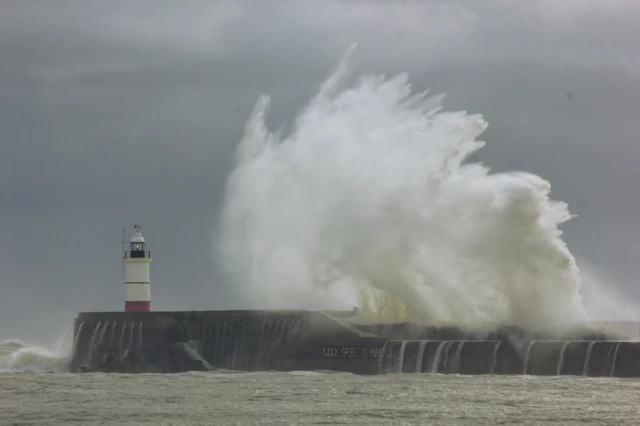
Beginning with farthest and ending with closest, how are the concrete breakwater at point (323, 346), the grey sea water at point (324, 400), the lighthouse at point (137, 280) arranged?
1. the lighthouse at point (137, 280)
2. the concrete breakwater at point (323, 346)
3. the grey sea water at point (324, 400)

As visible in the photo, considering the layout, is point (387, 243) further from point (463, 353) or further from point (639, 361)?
point (639, 361)

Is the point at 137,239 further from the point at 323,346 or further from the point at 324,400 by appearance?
the point at 324,400

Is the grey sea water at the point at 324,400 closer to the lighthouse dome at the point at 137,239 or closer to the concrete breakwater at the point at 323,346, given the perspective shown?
the concrete breakwater at the point at 323,346

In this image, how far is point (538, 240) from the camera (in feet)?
121

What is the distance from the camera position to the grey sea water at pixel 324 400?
89.4 feet

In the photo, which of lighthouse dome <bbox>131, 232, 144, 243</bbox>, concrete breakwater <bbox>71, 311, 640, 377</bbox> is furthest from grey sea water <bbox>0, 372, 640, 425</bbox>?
lighthouse dome <bbox>131, 232, 144, 243</bbox>

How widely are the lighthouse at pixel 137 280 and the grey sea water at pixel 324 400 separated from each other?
17.3 feet

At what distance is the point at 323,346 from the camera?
36.3 m

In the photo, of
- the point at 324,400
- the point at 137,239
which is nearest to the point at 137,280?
the point at 137,239

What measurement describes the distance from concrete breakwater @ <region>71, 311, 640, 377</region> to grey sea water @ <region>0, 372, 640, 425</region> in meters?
0.60

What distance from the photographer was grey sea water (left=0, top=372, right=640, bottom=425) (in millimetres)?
27234

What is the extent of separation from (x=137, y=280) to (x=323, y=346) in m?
7.57

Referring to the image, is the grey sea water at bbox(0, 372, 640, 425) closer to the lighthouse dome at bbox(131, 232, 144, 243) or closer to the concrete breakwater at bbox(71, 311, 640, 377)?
the concrete breakwater at bbox(71, 311, 640, 377)

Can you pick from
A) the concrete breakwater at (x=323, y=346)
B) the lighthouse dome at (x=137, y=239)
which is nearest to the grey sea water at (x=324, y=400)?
the concrete breakwater at (x=323, y=346)
